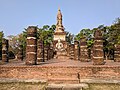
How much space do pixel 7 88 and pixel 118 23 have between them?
3844cm

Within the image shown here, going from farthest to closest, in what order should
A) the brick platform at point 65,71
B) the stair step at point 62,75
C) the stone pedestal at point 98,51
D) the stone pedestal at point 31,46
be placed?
1. the stone pedestal at point 31,46
2. the stone pedestal at point 98,51
3. the brick platform at point 65,71
4. the stair step at point 62,75

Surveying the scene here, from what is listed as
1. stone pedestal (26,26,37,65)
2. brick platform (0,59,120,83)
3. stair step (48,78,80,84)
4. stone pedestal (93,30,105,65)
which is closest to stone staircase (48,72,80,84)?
stair step (48,78,80,84)

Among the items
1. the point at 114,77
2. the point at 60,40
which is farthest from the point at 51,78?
the point at 60,40

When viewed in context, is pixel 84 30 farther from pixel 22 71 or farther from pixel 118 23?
pixel 22 71

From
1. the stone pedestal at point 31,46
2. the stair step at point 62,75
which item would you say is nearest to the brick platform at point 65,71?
the stair step at point 62,75

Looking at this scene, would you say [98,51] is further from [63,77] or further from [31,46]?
[31,46]

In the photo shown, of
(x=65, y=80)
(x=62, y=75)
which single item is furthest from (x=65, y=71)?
(x=65, y=80)

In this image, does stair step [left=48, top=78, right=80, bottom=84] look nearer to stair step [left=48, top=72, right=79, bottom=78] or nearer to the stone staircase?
the stone staircase

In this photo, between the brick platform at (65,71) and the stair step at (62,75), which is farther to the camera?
the brick platform at (65,71)

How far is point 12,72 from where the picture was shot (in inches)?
452

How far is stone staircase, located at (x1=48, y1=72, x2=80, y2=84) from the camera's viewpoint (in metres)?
9.45

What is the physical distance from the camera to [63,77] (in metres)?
10.0

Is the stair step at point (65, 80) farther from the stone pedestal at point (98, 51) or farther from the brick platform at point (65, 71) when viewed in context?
the stone pedestal at point (98, 51)

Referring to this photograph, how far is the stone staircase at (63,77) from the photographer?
372 inches
